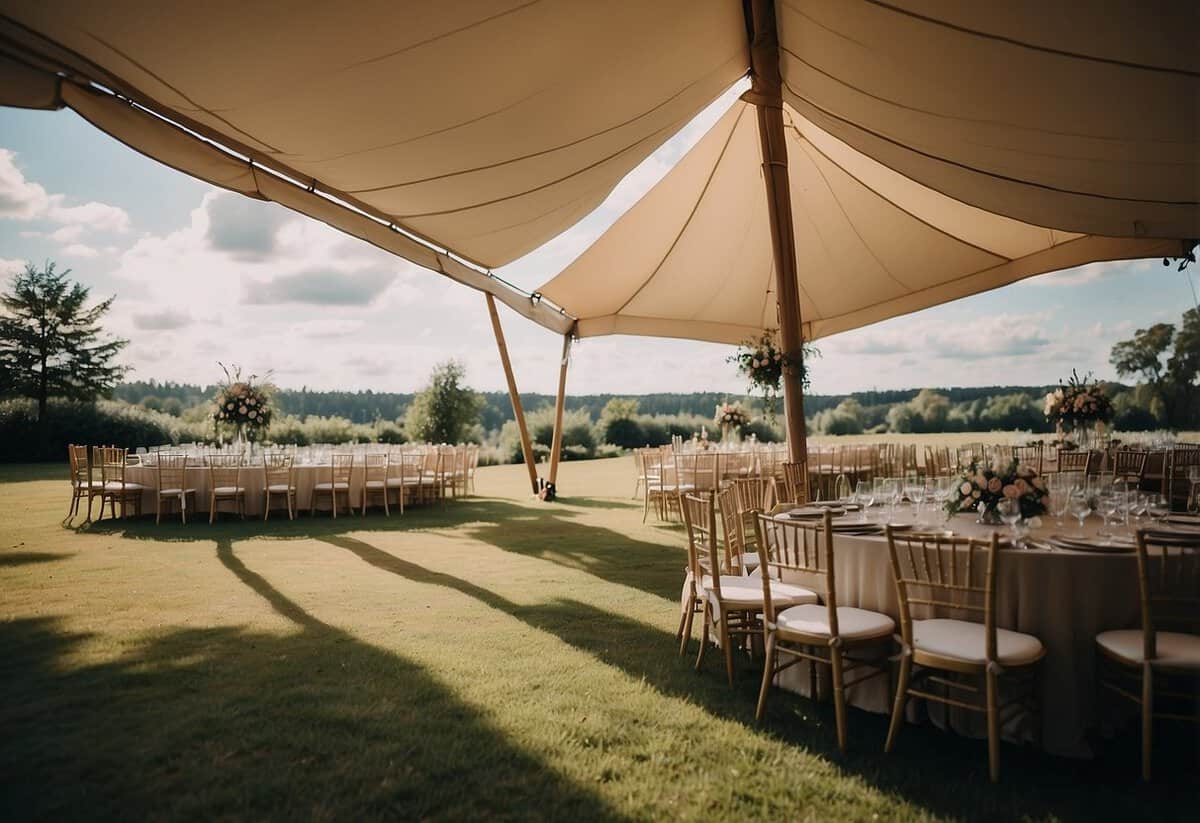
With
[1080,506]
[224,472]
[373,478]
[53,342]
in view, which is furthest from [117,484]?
[53,342]

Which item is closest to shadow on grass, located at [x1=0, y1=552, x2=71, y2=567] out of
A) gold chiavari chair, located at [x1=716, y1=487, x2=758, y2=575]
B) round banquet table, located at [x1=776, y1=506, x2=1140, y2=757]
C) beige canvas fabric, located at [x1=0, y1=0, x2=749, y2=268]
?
beige canvas fabric, located at [x1=0, y1=0, x2=749, y2=268]

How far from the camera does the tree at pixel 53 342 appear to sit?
23.9 meters

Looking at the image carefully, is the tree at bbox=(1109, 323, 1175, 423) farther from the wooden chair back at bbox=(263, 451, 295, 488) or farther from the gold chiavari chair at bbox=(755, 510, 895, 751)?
the wooden chair back at bbox=(263, 451, 295, 488)

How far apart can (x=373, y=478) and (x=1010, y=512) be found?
30.4ft

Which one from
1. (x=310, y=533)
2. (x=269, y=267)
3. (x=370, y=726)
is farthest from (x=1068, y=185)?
(x=269, y=267)

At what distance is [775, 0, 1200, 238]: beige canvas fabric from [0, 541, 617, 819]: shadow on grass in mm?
3703

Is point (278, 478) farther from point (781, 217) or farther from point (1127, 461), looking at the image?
point (1127, 461)

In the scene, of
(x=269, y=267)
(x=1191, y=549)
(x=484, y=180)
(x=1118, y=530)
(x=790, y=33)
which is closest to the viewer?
(x=1191, y=549)

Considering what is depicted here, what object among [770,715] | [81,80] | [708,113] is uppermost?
[708,113]

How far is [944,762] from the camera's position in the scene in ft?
8.42

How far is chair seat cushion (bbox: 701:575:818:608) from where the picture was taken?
330 centimetres

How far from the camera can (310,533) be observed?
8.26 m

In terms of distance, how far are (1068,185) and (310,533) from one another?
28.0 feet

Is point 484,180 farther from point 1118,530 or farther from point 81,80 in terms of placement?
point 1118,530
